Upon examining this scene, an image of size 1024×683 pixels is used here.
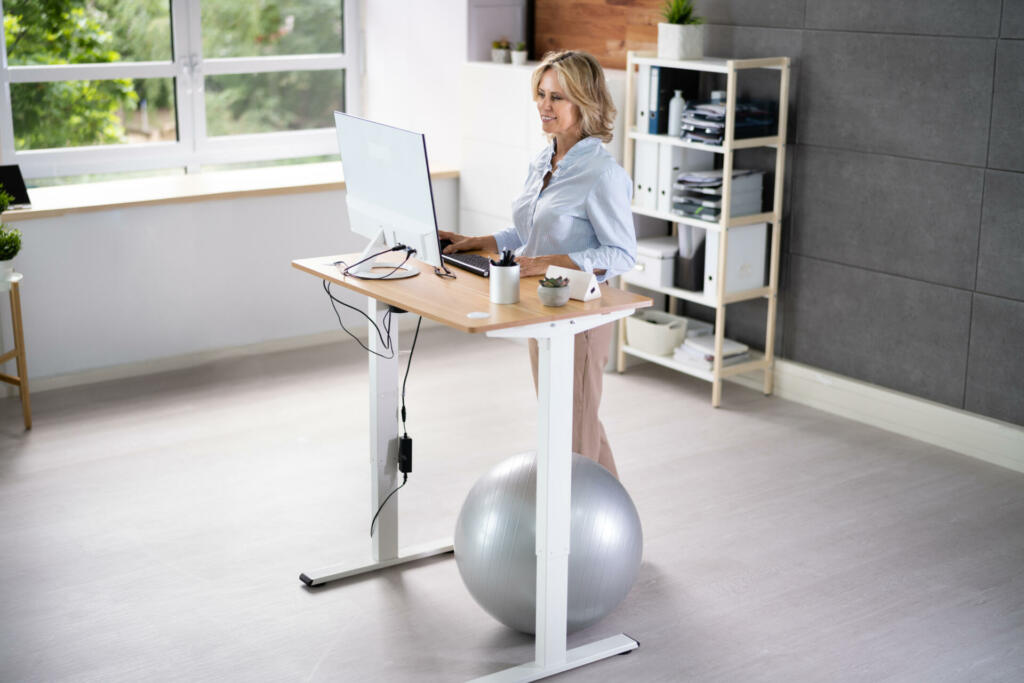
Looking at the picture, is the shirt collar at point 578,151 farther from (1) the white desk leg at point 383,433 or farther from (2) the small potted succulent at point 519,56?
(2) the small potted succulent at point 519,56

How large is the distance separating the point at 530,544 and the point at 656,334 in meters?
2.38

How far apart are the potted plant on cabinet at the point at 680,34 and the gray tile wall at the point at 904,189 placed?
0.26 meters

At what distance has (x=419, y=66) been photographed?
20.1ft

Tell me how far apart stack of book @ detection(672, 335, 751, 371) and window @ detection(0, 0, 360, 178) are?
2360 millimetres

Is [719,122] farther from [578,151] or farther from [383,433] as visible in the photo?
[383,433]

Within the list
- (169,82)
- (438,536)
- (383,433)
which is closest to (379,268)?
(383,433)

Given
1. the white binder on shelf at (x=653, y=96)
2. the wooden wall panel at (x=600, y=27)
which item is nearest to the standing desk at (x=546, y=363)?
the white binder on shelf at (x=653, y=96)

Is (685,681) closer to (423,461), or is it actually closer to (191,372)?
(423,461)

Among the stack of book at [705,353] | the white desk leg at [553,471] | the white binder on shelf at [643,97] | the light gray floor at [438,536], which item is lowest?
the light gray floor at [438,536]

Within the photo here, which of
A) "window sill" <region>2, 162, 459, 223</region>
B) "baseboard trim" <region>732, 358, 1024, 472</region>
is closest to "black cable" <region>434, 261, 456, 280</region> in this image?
"baseboard trim" <region>732, 358, 1024, 472</region>

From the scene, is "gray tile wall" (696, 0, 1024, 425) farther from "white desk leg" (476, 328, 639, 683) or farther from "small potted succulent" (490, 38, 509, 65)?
"white desk leg" (476, 328, 639, 683)

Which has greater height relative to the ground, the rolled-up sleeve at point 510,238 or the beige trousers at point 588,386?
the rolled-up sleeve at point 510,238

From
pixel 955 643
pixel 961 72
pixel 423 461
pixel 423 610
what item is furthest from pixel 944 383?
pixel 423 610

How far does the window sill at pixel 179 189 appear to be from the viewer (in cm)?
505
